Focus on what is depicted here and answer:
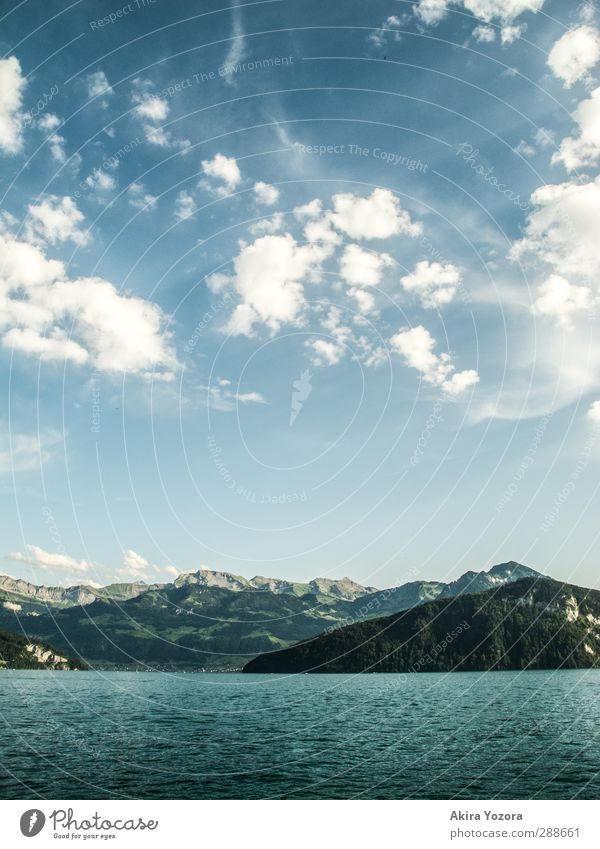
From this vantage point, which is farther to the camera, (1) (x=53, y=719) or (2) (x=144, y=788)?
(1) (x=53, y=719)

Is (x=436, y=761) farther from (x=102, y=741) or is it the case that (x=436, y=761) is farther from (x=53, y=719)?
(x=53, y=719)

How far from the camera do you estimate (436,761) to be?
6319cm
